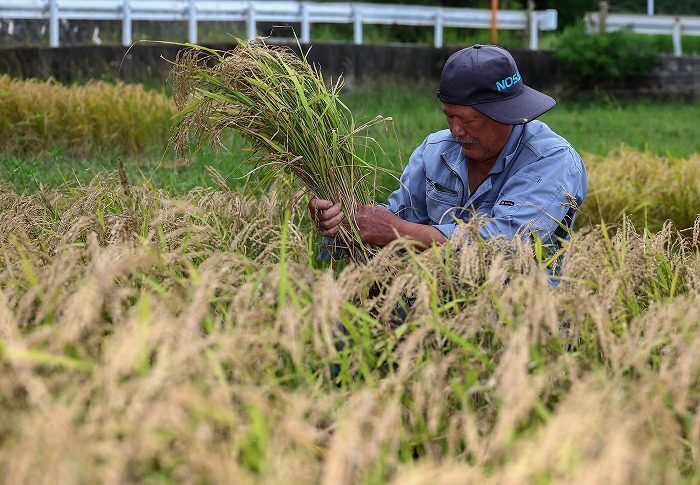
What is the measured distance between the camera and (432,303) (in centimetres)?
260

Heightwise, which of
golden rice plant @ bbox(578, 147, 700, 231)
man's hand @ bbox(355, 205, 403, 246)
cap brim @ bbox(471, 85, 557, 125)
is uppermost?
cap brim @ bbox(471, 85, 557, 125)

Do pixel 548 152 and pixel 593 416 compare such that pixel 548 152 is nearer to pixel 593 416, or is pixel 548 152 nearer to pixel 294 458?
pixel 593 416

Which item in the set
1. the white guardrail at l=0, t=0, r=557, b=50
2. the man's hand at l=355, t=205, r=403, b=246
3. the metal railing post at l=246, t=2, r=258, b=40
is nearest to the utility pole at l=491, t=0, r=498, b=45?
the white guardrail at l=0, t=0, r=557, b=50

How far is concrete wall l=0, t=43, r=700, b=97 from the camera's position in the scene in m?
10.0

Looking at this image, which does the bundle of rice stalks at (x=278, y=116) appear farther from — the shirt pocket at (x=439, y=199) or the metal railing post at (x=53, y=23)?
the metal railing post at (x=53, y=23)

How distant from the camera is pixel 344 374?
2418 millimetres

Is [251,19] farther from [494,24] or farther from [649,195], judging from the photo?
[649,195]

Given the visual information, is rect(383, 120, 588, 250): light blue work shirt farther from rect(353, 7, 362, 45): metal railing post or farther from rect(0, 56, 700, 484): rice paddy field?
rect(353, 7, 362, 45): metal railing post

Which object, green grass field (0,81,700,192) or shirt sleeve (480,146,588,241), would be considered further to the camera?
green grass field (0,81,700,192)

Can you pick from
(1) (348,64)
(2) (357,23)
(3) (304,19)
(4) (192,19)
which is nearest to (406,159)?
(4) (192,19)

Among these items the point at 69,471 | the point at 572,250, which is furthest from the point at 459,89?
the point at 69,471

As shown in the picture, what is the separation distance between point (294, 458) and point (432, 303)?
855mm

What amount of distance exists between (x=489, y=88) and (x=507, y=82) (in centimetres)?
8

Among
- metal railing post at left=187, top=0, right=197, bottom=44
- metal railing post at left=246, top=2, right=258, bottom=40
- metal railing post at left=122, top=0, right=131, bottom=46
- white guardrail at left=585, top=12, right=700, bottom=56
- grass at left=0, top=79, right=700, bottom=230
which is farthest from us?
white guardrail at left=585, top=12, right=700, bottom=56
